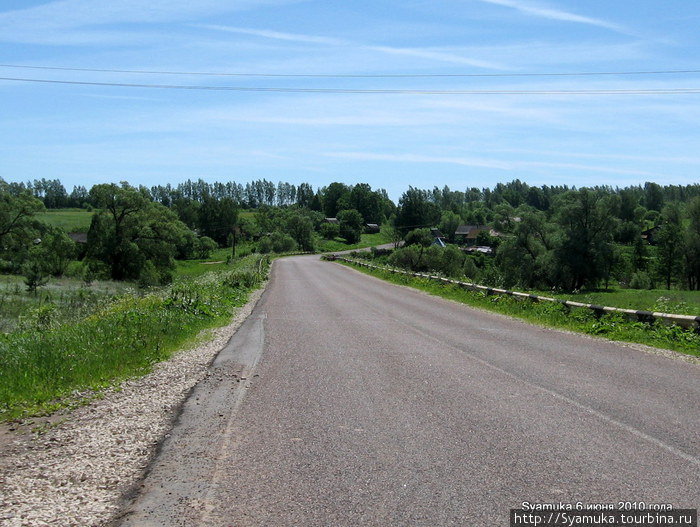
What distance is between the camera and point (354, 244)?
492 ft

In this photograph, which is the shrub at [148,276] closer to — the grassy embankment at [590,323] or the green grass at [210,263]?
the green grass at [210,263]

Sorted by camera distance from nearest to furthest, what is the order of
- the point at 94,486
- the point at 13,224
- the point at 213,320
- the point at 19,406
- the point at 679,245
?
the point at 94,486
the point at 19,406
the point at 213,320
the point at 13,224
the point at 679,245

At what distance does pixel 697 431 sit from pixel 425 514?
11.8 feet

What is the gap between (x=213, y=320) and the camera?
60.0 ft

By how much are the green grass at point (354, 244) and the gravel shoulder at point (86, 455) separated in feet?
397

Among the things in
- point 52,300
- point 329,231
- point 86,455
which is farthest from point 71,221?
point 86,455

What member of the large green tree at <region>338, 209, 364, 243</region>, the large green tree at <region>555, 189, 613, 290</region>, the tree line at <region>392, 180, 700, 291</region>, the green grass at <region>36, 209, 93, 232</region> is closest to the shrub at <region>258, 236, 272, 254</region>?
the green grass at <region>36, 209, 93, 232</region>

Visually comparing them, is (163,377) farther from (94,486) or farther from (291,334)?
(291,334)

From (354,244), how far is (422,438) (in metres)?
144

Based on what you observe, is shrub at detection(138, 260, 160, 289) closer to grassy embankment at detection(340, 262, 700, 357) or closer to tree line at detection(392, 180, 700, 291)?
tree line at detection(392, 180, 700, 291)

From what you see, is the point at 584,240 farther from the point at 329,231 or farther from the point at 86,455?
the point at 329,231

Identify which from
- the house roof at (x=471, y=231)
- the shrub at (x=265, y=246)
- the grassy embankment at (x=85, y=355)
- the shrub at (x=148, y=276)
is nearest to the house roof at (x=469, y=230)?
the house roof at (x=471, y=231)

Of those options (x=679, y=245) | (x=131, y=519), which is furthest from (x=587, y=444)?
(x=679, y=245)

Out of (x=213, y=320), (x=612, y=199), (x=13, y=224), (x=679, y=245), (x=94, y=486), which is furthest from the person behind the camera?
(x=679, y=245)
